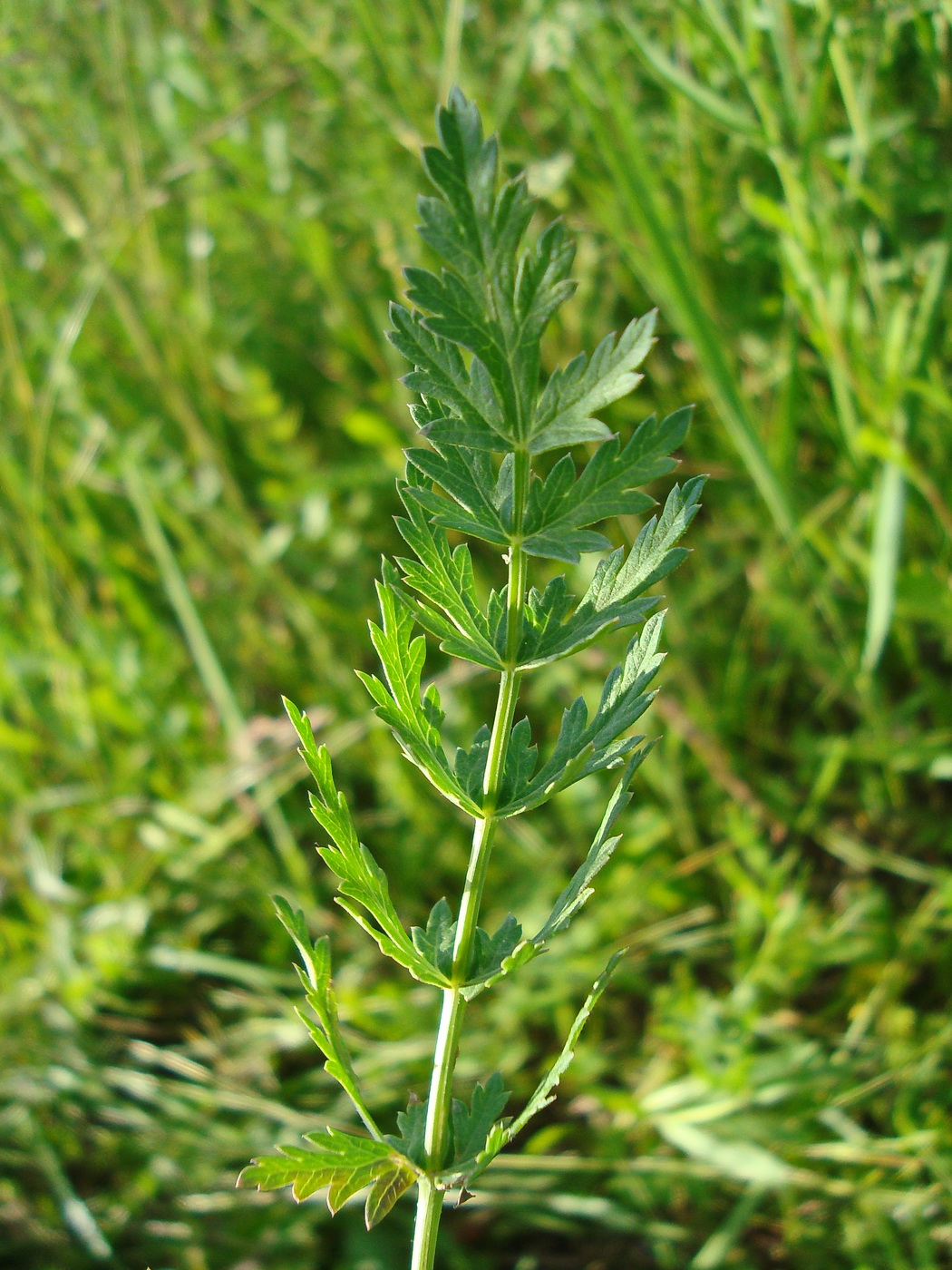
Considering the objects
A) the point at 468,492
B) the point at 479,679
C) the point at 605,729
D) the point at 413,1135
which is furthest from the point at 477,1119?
the point at 479,679

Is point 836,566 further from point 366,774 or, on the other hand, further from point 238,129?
point 238,129

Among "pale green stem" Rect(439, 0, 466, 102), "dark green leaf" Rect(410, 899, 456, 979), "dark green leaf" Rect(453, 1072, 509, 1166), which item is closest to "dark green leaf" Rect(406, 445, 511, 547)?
"dark green leaf" Rect(410, 899, 456, 979)

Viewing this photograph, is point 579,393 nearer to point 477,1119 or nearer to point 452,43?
point 477,1119

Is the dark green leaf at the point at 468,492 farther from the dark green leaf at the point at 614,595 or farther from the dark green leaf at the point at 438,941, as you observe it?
the dark green leaf at the point at 438,941

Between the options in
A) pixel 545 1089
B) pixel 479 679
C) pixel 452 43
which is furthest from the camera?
pixel 479 679

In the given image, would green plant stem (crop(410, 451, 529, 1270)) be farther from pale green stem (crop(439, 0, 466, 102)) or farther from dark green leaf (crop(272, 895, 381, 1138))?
pale green stem (crop(439, 0, 466, 102))

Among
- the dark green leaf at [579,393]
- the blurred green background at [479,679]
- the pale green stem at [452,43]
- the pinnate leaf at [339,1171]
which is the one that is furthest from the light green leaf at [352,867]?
the pale green stem at [452,43]

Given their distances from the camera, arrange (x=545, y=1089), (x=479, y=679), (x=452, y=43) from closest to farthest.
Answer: (x=545, y=1089), (x=452, y=43), (x=479, y=679)
